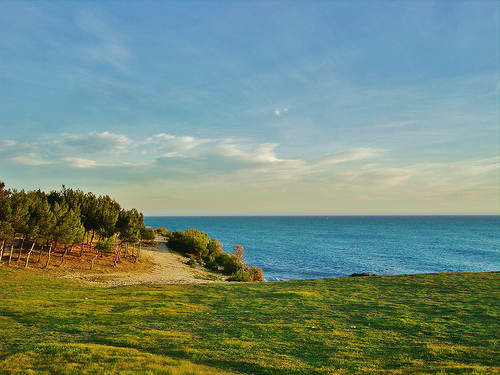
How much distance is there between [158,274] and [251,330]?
3347 cm

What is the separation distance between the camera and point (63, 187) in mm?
55000

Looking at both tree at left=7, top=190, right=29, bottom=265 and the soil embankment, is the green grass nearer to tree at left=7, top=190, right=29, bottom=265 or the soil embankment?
the soil embankment

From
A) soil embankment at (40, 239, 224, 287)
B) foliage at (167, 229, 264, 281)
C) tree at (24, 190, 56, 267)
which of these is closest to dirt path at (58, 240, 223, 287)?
soil embankment at (40, 239, 224, 287)

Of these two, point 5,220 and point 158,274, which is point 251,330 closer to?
point 158,274

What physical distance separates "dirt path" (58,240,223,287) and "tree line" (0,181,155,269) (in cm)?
443

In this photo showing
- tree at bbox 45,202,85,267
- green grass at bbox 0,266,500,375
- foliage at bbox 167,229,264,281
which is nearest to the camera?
green grass at bbox 0,266,500,375

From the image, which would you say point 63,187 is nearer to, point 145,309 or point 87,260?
point 87,260

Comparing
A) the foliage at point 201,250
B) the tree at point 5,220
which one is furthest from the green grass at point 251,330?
the foliage at point 201,250

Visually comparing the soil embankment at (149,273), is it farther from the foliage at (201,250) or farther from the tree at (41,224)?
the foliage at (201,250)

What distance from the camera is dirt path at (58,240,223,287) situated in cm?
3816

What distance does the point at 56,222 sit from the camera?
40.1 meters

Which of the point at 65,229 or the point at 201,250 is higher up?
the point at 65,229

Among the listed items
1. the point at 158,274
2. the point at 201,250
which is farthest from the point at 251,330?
the point at 201,250

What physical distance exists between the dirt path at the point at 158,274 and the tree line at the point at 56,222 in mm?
4432
